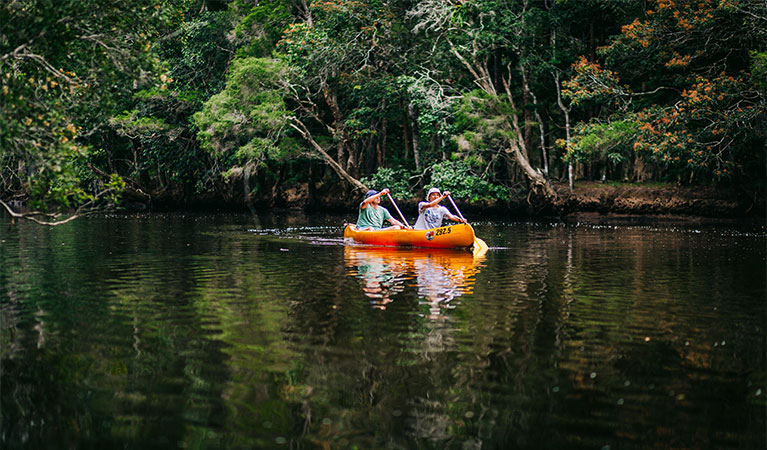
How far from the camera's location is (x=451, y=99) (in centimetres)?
3228

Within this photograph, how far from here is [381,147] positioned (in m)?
42.7

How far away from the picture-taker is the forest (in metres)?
27.5

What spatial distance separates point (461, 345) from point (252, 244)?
12904 millimetres

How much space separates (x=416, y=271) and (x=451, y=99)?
19.2 metres

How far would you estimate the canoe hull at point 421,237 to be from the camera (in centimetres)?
1775

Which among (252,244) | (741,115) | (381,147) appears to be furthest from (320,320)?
(381,147)

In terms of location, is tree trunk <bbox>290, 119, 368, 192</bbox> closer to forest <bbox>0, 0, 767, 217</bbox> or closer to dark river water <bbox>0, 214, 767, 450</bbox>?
forest <bbox>0, 0, 767, 217</bbox>

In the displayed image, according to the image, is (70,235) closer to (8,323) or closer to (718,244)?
(8,323)

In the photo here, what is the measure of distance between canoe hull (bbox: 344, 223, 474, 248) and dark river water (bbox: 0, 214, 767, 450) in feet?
9.42

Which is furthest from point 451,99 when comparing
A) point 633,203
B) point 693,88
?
point 693,88

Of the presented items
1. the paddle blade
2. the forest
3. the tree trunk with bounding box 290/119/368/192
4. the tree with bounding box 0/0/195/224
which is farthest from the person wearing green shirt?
the tree trunk with bounding box 290/119/368/192

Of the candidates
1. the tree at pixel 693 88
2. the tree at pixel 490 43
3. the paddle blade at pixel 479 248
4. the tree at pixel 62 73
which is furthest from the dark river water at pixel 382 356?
the tree at pixel 490 43

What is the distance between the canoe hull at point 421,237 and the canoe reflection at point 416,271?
17 centimetres

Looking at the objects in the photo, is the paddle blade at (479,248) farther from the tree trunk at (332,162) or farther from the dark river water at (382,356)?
the tree trunk at (332,162)
